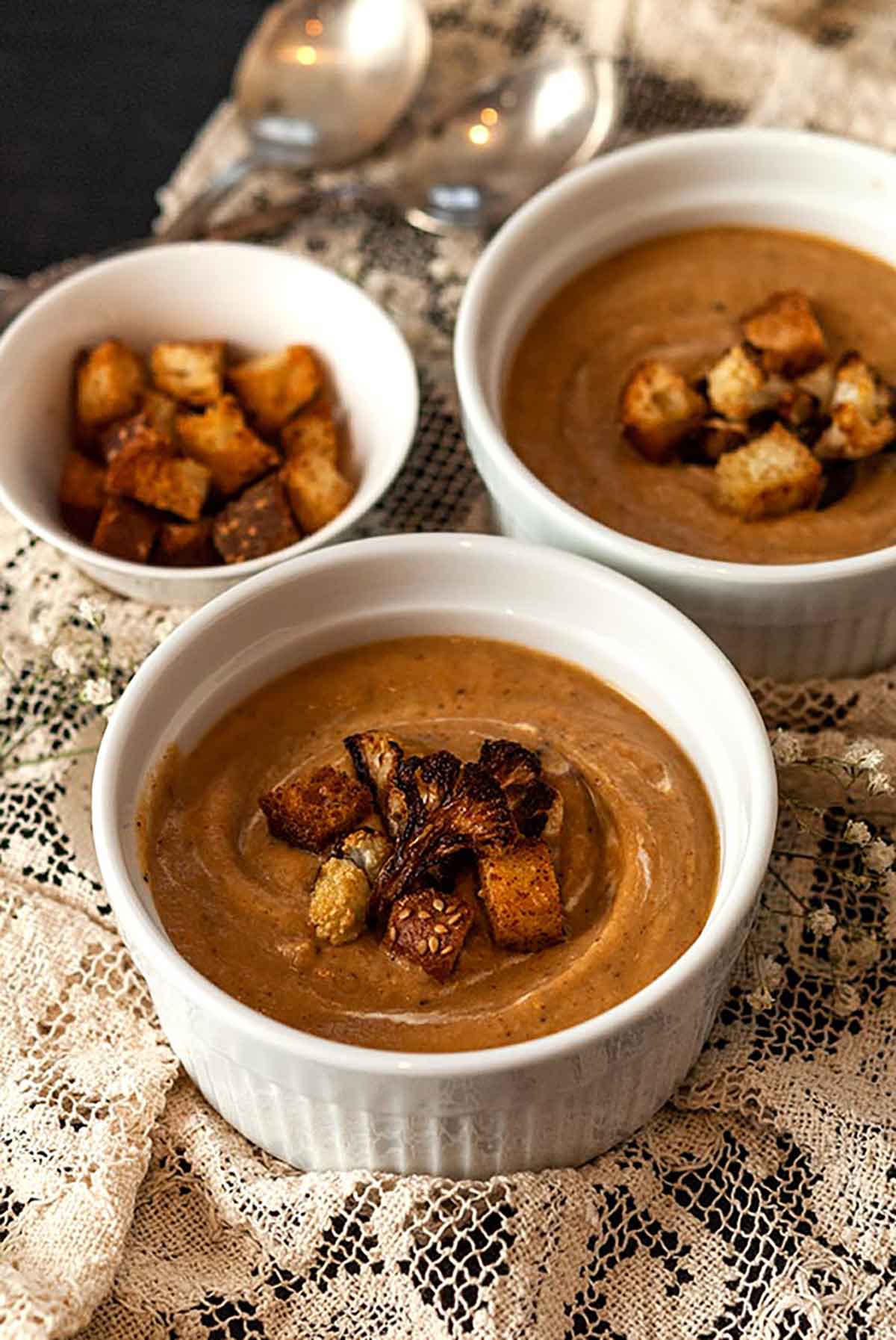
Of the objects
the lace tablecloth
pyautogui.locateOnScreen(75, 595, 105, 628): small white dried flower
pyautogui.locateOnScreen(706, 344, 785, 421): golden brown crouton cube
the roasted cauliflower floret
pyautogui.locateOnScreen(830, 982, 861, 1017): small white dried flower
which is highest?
pyautogui.locateOnScreen(706, 344, 785, 421): golden brown crouton cube

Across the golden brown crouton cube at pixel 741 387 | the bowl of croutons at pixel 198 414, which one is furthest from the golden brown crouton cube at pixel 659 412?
the bowl of croutons at pixel 198 414

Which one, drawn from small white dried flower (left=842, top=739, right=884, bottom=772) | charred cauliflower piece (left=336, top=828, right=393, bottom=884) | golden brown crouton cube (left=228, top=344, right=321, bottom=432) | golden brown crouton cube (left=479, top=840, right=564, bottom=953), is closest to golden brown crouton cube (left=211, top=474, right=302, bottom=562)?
golden brown crouton cube (left=228, top=344, right=321, bottom=432)

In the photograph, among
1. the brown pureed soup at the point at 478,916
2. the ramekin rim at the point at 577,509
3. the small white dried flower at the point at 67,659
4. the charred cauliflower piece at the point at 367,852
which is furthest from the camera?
the small white dried flower at the point at 67,659

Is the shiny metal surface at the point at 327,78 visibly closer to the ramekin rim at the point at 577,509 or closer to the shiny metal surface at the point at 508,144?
the shiny metal surface at the point at 508,144

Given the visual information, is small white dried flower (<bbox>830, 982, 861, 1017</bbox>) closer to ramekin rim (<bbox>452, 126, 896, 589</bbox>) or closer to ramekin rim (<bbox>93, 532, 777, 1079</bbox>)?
ramekin rim (<bbox>93, 532, 777, 1079</bbox>)

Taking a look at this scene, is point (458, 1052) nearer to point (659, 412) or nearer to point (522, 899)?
point (522, 899)

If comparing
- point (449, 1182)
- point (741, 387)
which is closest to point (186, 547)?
point (741, 387)

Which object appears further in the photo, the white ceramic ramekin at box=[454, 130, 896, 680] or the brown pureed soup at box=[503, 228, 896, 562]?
the brown pureed soup at box=[503, 228, 896, 562]
